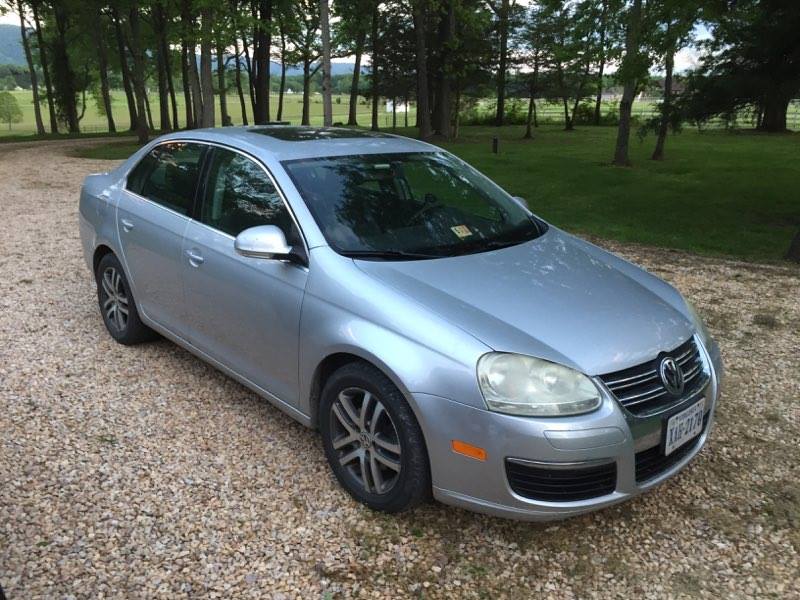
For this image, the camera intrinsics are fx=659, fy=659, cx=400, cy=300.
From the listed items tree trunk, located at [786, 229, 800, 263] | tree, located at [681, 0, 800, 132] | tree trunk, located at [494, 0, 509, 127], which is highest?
tree trunk, located at [494, 0, 509, 127]

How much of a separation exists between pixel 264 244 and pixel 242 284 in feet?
1.35

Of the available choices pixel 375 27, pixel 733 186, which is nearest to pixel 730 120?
pixel 733 186

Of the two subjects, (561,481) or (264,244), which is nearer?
(561,481)

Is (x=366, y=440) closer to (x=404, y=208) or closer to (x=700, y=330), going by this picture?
(x=404, y=208)

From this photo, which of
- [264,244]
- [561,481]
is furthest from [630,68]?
[561,481]

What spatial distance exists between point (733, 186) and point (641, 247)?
8310mm

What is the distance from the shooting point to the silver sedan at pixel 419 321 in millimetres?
2521

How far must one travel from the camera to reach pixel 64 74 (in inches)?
1411

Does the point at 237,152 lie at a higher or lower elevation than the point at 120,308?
higher

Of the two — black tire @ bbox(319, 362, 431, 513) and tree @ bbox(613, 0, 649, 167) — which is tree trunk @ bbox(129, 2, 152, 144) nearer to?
tree @ bbox(613, 0, 649, 167)

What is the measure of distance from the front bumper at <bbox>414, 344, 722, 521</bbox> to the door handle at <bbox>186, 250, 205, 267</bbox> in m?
1.76

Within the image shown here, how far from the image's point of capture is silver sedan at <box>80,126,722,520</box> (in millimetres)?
2521

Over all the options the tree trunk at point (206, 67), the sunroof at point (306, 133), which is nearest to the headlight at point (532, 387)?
the sunroof at point (306, 133)

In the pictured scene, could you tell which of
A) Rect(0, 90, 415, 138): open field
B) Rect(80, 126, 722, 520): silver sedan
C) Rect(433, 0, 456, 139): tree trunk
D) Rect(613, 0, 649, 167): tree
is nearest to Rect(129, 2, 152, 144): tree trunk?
Rect(0, 90, 415, 138): open field
